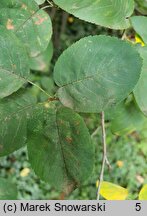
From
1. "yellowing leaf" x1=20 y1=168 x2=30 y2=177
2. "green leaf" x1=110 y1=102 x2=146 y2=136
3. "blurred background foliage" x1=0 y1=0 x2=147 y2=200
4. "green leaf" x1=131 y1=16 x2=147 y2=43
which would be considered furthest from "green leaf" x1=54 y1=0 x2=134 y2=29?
"yellowing leaf" x1=20 y1=168 x2=30 y2=177

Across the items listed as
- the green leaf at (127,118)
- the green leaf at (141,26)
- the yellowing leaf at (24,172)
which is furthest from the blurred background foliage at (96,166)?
the green leaf at (141,26)

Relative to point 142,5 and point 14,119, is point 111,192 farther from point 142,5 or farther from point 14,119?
point 142,5

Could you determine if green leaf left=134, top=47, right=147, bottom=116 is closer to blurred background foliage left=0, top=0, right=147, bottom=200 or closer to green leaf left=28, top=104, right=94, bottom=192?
green leaf left=28, top=104, right=94, bottom=192

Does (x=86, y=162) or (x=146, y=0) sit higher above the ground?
(x=146, y=0)

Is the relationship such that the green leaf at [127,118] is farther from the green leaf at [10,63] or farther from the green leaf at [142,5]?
the green leaf at [10,63]

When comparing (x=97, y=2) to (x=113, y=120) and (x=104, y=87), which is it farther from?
(x=113, y=120)

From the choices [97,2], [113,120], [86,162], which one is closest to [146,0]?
[97,2]
